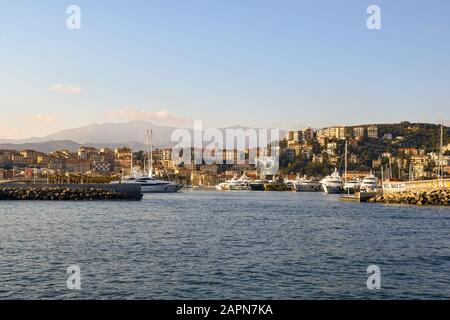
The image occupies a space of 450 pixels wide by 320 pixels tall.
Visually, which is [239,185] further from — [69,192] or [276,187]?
[69,192]

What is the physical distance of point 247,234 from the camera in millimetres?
31562

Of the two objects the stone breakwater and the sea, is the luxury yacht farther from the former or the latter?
the sea

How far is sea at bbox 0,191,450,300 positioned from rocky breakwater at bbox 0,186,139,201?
35.1 metres

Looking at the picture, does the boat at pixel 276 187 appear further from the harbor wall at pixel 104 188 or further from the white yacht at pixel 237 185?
the harbor wall at pixel 104 188

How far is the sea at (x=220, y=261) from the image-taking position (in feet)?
54.0

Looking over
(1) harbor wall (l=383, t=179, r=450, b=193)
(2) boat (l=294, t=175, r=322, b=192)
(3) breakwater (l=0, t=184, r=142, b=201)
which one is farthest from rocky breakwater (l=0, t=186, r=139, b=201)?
(2) boat (l=294, t=175, r=322, b=192)

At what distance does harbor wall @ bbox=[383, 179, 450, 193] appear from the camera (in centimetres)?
7344

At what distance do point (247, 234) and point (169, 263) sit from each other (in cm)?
1104

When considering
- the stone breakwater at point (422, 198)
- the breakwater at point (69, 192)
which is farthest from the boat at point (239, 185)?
the stone breakwater at point (422, 198)

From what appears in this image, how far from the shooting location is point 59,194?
72.1m

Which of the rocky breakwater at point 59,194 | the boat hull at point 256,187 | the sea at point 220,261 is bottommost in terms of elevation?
the boat hull at point 256,187

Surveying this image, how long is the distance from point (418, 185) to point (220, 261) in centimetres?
6573
